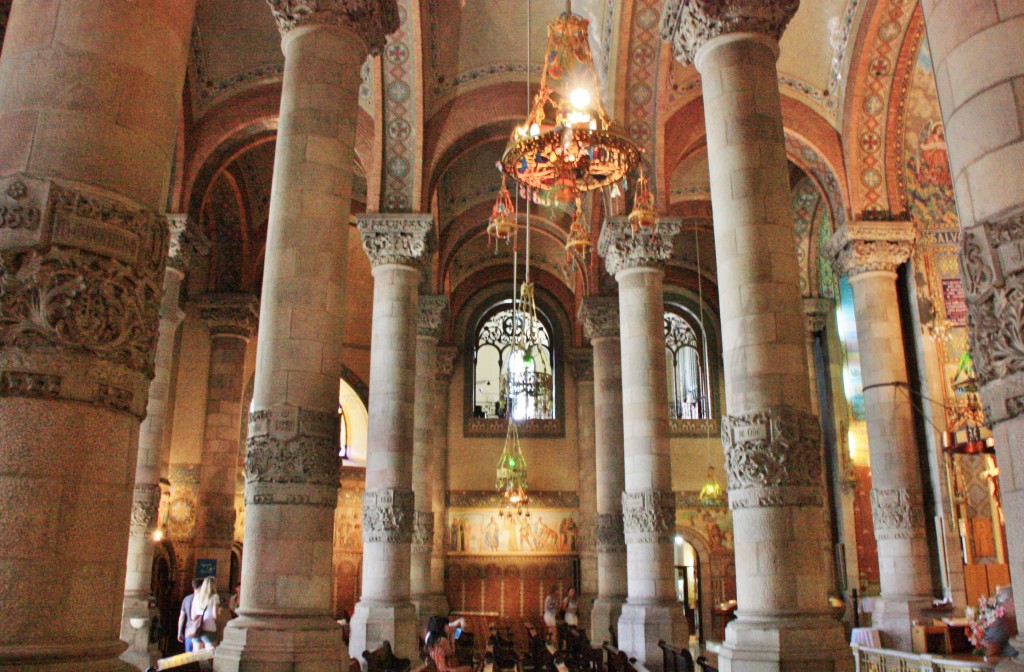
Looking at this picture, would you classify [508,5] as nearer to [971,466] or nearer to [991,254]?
[971,466]

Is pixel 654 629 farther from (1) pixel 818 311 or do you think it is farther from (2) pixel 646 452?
(1) pixel 818 311

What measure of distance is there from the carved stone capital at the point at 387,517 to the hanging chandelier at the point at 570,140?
535cm

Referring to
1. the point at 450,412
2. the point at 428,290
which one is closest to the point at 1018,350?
the point at 428,290

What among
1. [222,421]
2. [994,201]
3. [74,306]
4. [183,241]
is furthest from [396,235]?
[994,201]

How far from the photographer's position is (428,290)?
18.1 m

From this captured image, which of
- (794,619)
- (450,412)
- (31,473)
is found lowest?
(794,619)

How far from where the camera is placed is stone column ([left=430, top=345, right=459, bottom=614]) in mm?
22391

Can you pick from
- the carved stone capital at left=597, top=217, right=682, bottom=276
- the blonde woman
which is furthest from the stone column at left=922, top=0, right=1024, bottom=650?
the blonde woman

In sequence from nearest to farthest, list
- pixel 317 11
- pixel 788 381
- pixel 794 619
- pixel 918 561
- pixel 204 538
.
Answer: pixel 794 619, pixel 788 381, pixel 317 11, pixel 918 561, pixel 204 538

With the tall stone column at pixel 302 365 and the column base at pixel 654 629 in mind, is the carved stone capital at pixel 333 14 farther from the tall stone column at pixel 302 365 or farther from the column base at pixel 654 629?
the column base at pixel 654 629

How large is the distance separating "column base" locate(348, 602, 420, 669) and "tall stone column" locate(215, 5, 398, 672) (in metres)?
5.41

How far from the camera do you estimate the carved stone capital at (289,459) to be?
664 cm

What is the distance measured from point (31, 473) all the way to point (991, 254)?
399 cm

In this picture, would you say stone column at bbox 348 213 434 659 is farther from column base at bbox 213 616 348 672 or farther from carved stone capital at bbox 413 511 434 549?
column base at bbox 213 616 348 672
